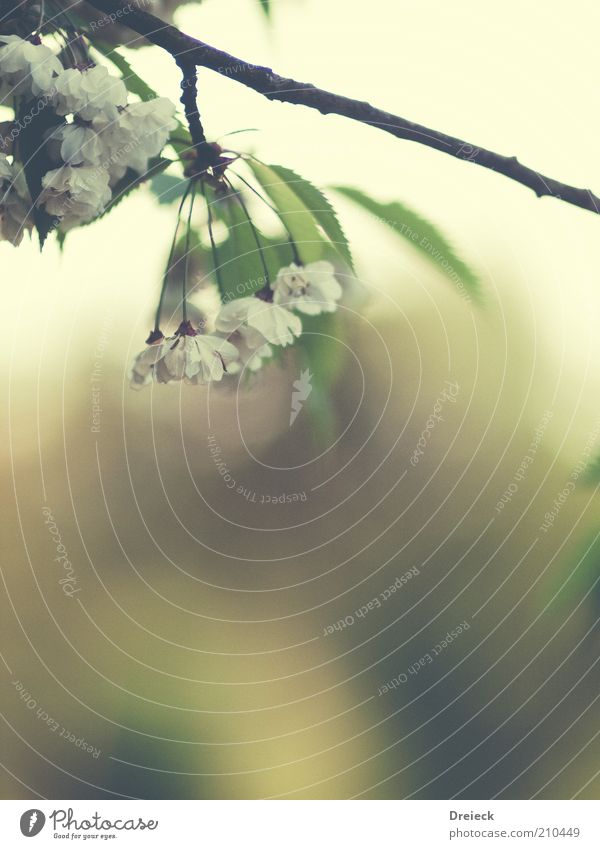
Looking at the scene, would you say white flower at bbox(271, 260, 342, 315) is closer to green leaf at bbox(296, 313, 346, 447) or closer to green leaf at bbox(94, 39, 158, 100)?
green leaf at bbox(296, 313, 346, 447)

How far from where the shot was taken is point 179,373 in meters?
0.56

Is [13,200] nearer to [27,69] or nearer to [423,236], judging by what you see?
[27,69]

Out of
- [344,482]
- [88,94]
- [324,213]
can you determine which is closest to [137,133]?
[88,94]

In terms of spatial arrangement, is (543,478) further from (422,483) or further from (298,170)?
(298,170)

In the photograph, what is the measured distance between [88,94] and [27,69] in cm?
4

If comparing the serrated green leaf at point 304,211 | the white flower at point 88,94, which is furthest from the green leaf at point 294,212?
the white flower at point 88,94

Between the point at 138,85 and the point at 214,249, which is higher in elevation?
the point at 138,85

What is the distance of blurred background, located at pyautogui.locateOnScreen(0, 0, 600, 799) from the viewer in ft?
1.85

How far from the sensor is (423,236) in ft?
1.91

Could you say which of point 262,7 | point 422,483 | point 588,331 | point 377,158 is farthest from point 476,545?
point 262,7

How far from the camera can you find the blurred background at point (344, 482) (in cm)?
56
